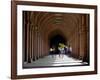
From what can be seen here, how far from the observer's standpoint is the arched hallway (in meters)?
2.84

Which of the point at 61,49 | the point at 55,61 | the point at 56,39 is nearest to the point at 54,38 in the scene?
the point at 56,39

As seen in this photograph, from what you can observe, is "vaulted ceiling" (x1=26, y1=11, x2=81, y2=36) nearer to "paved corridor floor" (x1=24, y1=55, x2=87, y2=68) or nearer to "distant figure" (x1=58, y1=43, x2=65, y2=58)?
"distant figure" (x1=58, y1=43, x2=65, y2=58)

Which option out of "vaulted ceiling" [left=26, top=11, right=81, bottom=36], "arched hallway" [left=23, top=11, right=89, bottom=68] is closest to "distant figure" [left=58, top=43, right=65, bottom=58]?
"arched hallway" [left=23, top=11, right=89, bottom=68]

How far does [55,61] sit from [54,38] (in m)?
0.31

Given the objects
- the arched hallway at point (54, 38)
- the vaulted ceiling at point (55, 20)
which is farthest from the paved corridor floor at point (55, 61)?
the vaulted ceiling at point (55, 20)

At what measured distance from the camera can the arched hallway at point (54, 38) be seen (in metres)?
2.84

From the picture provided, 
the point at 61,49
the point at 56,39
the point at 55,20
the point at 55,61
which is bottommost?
the point at 55,61

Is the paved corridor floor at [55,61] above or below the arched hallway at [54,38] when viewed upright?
below

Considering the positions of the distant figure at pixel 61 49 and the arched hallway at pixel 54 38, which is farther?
the distant figure at pixel 61 49

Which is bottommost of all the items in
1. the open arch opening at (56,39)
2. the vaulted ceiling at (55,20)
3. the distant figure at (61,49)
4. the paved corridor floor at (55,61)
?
the paved corridor floor at (55,61)

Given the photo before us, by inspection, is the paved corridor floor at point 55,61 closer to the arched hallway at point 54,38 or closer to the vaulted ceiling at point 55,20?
the arched hallway at point 54,38

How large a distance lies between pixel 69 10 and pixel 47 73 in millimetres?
904

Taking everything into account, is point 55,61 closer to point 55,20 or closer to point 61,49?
point 61,49

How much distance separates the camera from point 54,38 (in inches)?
117
